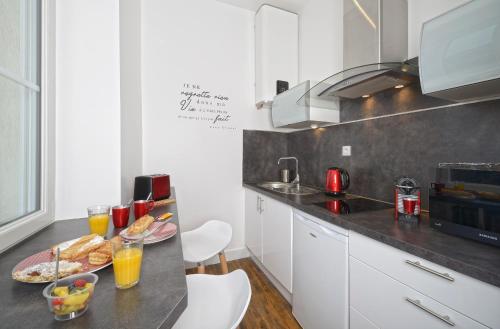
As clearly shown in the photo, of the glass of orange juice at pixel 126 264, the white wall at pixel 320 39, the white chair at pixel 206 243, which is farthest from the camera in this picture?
the white wall at pixel 320 39

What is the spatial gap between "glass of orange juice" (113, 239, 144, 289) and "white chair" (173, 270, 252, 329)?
35cm

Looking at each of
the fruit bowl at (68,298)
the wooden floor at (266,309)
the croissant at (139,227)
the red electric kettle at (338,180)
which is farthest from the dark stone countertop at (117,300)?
the red electric kettle at (338,180)

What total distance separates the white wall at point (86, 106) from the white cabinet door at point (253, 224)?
51.2 inches

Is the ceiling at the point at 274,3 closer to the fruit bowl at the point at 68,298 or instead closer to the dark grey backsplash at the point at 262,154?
the dark grey backsplash at the point at 262,154

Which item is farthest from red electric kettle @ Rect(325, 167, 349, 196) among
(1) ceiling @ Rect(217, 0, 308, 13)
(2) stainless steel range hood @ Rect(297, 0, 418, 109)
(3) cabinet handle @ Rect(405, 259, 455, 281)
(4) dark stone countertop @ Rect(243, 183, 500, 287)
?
(1) ceiling @ Rect(217, 0, 308, 13)

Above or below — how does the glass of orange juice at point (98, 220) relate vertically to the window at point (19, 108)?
below

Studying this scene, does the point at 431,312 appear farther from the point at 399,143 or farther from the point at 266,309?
the point at 266,309

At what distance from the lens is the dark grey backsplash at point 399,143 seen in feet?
3.42

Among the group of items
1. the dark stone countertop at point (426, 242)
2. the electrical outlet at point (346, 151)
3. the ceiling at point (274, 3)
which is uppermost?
the ceiling at point (274, 3)

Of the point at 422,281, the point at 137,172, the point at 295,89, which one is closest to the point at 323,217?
the point at 422,281

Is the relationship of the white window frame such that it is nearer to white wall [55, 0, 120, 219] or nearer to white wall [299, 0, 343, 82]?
white wall [55, 0, 120, 219]

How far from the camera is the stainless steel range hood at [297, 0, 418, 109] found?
4.02 ft

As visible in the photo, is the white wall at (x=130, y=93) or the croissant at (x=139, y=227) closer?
the croissant at (x=139, y=227)

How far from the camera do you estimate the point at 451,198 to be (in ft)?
2.82
